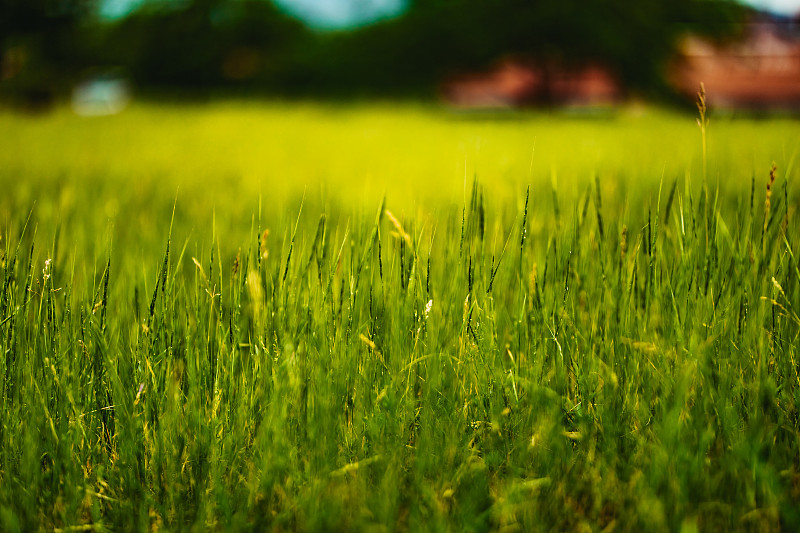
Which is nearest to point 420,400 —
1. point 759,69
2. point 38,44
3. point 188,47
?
point 38,44

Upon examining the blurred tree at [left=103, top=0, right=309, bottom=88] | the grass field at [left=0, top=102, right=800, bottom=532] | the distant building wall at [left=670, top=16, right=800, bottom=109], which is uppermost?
the blurred tree at [left=103, top=0, right=309, bottom=88]

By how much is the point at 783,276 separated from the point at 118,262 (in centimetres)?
199

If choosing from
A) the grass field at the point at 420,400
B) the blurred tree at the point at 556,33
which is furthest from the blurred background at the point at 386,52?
the grass field at the point at 420,400

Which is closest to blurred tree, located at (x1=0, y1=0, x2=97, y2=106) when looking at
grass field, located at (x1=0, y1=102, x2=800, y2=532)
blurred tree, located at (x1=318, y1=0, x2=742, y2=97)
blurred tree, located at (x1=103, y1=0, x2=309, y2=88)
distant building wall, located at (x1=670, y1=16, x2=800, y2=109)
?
blurred tree, located at (x1=103, y1=0, x2=309, y2=88)

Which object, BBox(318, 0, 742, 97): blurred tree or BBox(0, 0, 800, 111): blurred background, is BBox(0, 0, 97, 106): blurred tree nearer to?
BBox(0, 0, 800, 111): blurred background

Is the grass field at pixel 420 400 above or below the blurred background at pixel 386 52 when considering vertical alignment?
below

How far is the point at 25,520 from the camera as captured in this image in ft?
2.82

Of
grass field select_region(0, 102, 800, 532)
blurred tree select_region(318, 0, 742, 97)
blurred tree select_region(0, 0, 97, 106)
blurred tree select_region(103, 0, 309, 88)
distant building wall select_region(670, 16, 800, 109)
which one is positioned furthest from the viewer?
distant building wall select_region(670, 16, 800, 109)

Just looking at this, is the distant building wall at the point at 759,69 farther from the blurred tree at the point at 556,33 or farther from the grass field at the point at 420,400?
the grass field at the point at 420,400

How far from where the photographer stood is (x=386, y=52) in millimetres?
15984

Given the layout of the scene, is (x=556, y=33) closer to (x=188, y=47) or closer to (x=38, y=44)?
(x=188, y=47)

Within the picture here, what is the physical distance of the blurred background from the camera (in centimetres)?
1374

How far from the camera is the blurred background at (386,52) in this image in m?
13.7

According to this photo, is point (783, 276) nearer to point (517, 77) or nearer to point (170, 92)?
point (170, 92)
